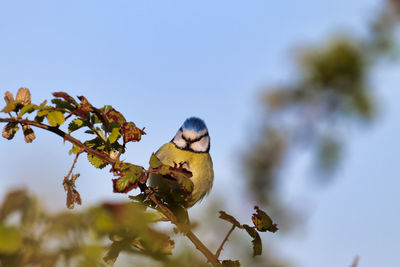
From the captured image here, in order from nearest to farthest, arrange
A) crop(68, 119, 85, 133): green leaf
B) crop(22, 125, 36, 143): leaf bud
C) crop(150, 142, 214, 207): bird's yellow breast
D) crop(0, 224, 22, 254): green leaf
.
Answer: crop(0, 224, 22, 254): green leaf < crop(22, 125, 36, 143): leaf bud < crop(68, 119, 85, 133): green leaf < crop(150, 142, 214, 207): bird's yellow breast

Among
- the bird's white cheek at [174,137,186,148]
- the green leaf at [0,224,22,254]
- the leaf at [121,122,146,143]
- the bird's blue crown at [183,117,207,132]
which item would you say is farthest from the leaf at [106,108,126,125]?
the bird's blue crown at [183,117,207,132]

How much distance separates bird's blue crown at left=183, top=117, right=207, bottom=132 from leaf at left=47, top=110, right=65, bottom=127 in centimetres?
375

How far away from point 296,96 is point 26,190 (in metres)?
6.02

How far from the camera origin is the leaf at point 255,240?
238 centimetres

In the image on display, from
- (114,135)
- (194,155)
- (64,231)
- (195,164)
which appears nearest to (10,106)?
(114,135)

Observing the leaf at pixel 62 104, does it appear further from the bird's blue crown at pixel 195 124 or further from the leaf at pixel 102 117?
the bird's blue crown at pixel 195 124

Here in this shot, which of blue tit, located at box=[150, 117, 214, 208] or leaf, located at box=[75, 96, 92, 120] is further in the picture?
blue tit, located at box=[150, 117, 214, 208]

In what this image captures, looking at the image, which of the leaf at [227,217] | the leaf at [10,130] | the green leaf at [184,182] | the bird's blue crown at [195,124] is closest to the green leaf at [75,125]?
the leaf at [10,130]

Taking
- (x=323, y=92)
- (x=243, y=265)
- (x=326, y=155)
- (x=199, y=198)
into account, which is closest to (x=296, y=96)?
(x=323, y=92)

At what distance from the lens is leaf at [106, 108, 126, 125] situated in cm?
248

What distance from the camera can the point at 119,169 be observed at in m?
2.20

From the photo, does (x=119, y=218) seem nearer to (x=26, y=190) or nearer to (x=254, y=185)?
(x=26, y=190)

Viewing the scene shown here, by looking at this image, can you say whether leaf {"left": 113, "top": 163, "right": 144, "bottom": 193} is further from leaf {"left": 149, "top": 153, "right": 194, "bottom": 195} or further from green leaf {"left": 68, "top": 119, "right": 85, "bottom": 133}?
green leaf {"left": 68, "top": 119, "right": 85, "bottom": 133}

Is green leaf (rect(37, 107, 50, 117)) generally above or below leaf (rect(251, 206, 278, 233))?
below
